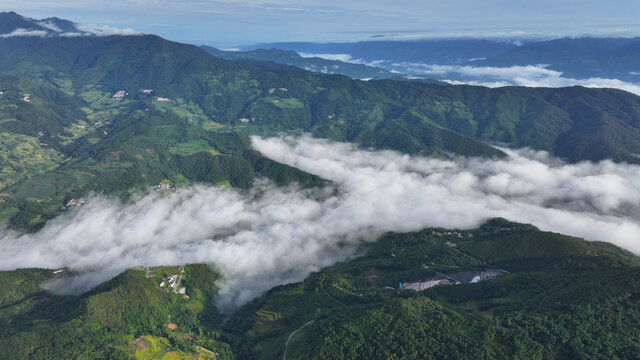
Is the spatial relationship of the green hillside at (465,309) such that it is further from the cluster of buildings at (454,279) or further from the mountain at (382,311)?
the cluster of buildings at (454,279)

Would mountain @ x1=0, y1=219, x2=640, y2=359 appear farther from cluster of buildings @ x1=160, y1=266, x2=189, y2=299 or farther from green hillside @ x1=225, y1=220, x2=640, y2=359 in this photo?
cluster of buildings @ x1=160, y1=266, x2=189, y2=299

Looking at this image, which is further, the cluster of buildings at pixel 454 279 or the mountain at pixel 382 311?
the cluster of buildings at pixel 454 279

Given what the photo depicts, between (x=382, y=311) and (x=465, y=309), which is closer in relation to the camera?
(x=382, y=311)

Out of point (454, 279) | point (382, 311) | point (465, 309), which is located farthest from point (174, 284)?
point (454, 279)

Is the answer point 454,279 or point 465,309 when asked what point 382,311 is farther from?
point 454,279

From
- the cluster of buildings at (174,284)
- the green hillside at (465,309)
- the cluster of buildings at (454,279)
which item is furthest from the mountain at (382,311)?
the cluster of buildings at (174,284)

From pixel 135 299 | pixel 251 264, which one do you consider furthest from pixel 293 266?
pixel 135 299

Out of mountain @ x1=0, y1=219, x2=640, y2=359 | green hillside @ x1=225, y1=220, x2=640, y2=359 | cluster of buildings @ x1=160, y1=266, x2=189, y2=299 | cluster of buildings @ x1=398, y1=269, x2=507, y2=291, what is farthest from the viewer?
cluster of buildings @ x1=160, y1=266, x2=189, y2=299

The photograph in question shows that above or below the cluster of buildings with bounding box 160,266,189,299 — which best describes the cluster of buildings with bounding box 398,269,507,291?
above

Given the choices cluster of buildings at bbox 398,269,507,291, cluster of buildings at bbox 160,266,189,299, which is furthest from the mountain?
cluster of buildings at bbox 160,266,189,299

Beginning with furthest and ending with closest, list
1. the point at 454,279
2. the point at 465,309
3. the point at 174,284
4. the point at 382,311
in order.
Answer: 1. the point at 174,284
2. the point at 454,279
3. the point at 465,309
4. the point at 382,311
